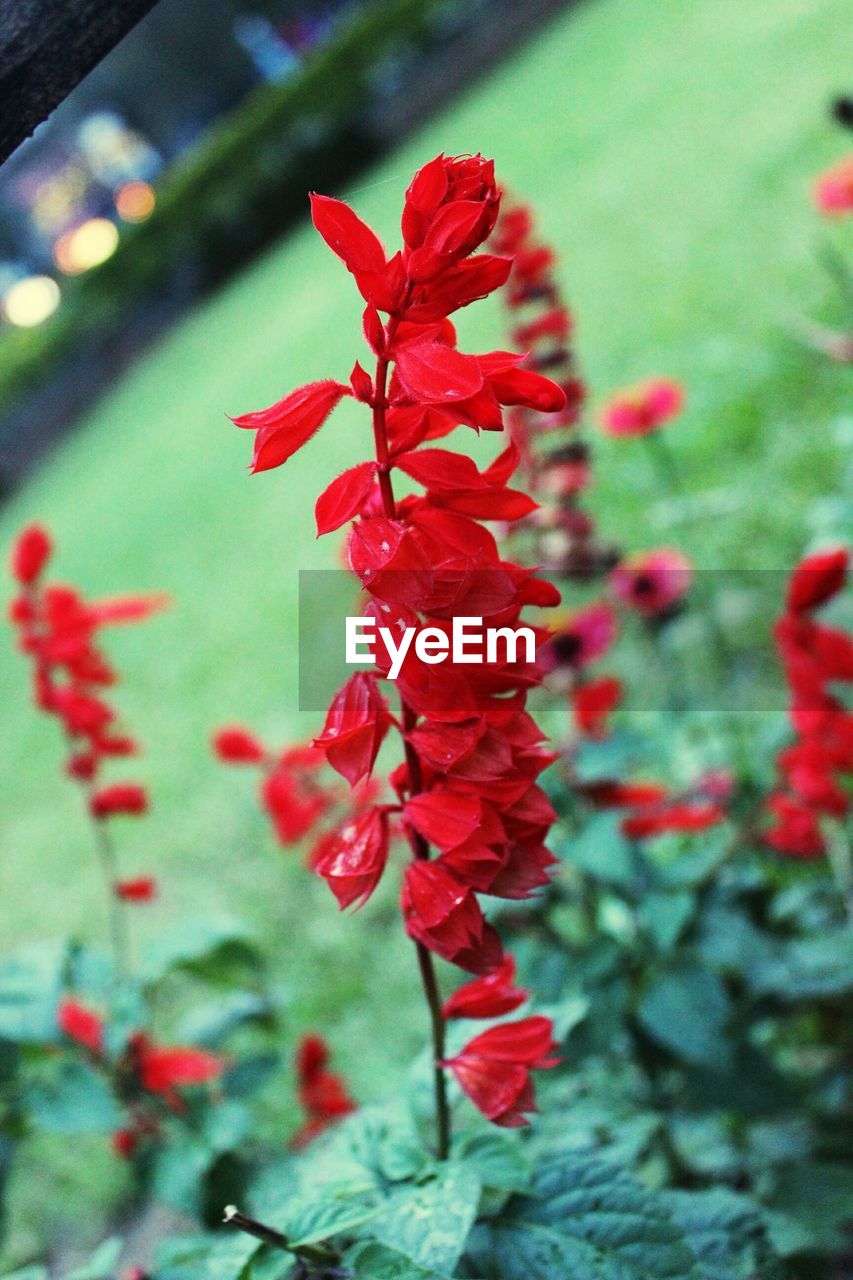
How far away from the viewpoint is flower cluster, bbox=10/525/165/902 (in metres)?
1.50

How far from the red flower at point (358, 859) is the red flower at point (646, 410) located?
1.17 metres

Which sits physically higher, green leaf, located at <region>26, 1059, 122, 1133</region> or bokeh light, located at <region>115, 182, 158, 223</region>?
bokeh light, located at <region>115, 182, 158, 223</region>

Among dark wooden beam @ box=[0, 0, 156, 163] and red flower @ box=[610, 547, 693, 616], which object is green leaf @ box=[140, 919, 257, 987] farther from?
dark wooden beam @ box=[0, 0, 156, 163]

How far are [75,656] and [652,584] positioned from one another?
77 centimetres

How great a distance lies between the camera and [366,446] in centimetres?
548

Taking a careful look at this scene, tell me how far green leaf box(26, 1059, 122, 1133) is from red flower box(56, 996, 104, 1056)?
38 millimetres

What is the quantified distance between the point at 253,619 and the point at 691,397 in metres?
1.83

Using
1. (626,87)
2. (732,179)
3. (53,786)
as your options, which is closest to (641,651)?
(53,786)

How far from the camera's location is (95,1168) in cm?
222

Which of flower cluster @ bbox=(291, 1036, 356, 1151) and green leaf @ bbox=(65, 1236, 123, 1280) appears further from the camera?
flower cluster @ bbox=(291, 1036, 356, 1151)

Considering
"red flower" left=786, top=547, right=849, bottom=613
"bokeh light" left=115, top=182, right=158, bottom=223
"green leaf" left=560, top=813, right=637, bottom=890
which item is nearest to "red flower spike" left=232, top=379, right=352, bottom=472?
"red flower" left=786, top=547, right=849, bottom=613

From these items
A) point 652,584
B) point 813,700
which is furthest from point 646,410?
point 813,700

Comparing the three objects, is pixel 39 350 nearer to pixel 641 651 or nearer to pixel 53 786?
pixel 53 786

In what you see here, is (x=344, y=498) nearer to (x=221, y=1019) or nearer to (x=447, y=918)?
(x=447, y=918)
